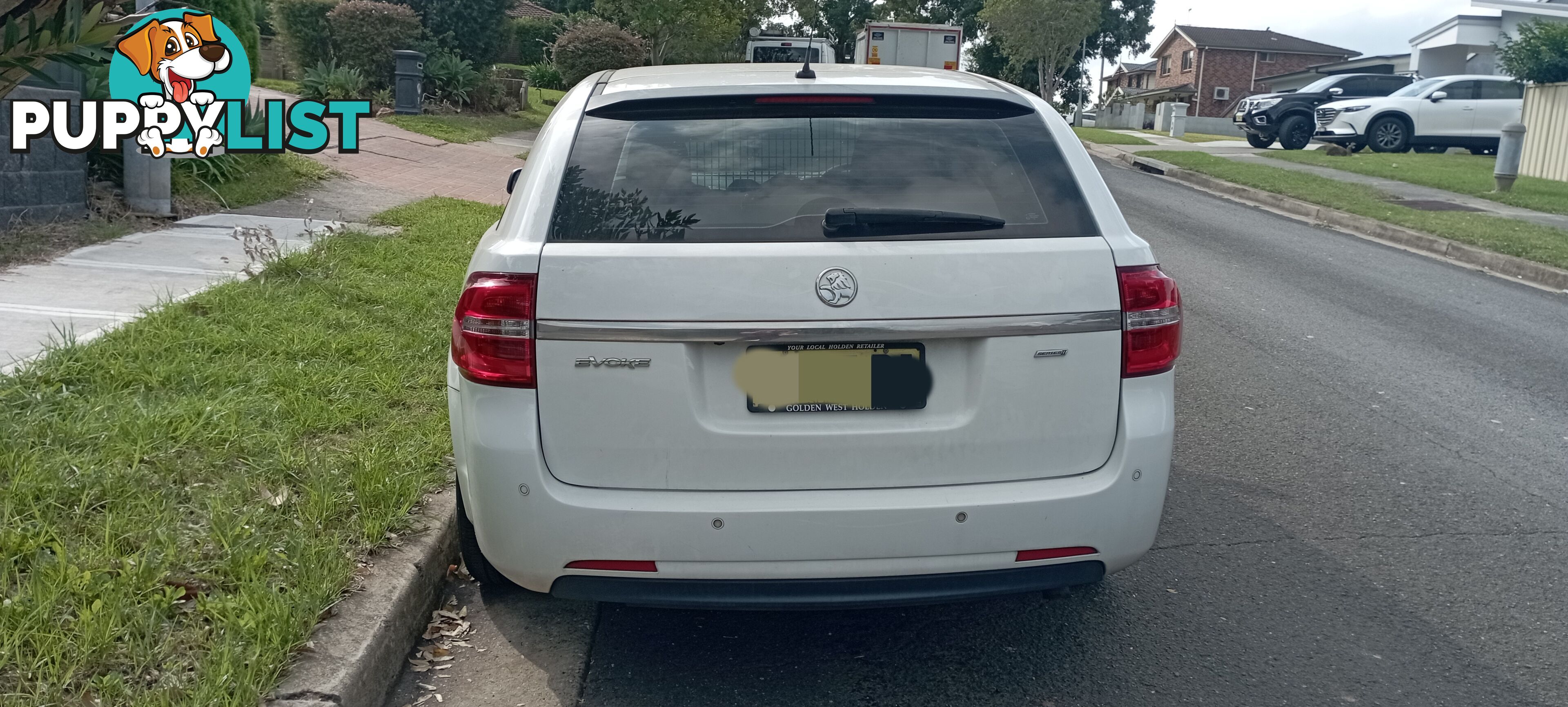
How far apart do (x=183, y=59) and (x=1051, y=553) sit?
360 inches

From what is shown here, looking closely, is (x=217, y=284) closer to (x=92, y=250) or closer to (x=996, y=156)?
(x=92, y=250)

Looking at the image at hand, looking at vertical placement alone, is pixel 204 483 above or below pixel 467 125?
below

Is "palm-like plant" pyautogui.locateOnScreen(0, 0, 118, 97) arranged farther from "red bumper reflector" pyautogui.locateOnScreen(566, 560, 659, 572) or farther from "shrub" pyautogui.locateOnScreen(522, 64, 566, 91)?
"shrub" pyautogui.locateOnScreen(522, 64, 566, 91)

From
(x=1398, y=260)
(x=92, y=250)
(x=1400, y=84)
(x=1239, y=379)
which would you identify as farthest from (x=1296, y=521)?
(x=1400, y=84)

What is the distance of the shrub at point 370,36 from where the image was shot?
21125 millimetres

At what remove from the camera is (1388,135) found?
25531 mm

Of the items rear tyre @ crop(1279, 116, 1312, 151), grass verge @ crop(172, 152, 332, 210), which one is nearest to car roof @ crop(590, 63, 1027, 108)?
grass verge @ crop(172, 152, 332, 210)

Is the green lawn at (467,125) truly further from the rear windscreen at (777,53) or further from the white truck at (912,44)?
the rear windscreen at (777,53)

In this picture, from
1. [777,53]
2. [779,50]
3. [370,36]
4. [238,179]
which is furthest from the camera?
[779,50]

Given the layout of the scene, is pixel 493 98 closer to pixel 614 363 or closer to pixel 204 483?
pixel 204 483

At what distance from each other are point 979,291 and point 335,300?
483 centimetres

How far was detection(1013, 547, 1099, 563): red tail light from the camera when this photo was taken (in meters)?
3.12

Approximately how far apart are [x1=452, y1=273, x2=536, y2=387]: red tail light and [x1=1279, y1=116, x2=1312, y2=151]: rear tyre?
26.8 meters

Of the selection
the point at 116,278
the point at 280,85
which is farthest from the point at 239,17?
the point at 116,278
